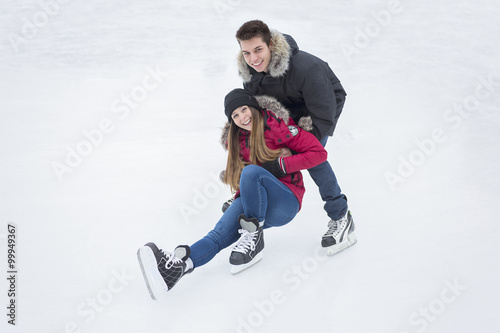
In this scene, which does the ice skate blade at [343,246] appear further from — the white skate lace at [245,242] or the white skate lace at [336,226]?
the white skate lace at [245,242]

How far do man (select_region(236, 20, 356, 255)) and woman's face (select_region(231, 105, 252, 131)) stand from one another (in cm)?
20

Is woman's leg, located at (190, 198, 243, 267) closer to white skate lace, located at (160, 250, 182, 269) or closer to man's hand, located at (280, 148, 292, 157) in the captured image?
white skate lace, located at (160, 250, 182, 269)

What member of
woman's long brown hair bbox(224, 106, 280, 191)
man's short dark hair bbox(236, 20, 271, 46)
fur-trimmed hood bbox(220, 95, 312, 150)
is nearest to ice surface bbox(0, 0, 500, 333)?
woman's long brown hair bbox(224, 106, 280, 191)

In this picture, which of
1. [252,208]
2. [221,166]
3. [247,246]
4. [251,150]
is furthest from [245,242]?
[221,166]

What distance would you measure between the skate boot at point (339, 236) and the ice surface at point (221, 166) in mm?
53

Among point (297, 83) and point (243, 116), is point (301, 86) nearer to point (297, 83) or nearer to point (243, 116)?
point (297, 83)

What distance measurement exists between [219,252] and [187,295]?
33 cm

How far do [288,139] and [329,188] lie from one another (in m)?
0.34

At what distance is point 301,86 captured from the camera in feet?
7.33

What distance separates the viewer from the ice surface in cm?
199

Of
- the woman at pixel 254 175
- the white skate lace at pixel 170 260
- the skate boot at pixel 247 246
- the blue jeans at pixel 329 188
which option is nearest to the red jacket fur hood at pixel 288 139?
the woman at pixel 254 175

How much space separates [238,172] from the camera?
7.46 feet

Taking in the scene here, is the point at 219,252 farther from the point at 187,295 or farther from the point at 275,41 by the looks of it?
the point at 275,41

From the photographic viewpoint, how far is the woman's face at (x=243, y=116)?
7.14ft
